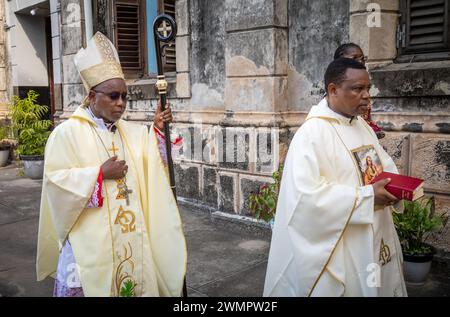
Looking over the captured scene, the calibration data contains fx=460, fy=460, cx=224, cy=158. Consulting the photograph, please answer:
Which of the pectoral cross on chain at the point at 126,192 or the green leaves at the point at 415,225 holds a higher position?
the pectoral cross on chain at the point at 126,192

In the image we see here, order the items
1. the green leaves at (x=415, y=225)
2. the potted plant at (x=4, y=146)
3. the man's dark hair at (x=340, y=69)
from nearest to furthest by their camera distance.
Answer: the man's dark hair at (x=340, y=69), the green leaves at (x=415, y=225), the potted plant at (x=4, y=146)

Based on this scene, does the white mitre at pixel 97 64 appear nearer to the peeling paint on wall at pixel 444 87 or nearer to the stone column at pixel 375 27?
the stone column at pixel 375 27

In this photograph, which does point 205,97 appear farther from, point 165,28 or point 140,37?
point 165,28

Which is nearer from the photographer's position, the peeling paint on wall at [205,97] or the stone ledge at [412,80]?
the stone ledge at [412,80]

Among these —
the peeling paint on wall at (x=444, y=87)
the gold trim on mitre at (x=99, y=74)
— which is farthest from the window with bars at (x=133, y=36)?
the gold trim on mitre at (x=99, y=74)

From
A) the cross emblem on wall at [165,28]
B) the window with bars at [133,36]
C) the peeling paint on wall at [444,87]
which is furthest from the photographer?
the window with bars at [133,36]

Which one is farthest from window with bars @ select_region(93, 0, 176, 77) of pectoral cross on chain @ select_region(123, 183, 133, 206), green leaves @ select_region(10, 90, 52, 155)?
pectoral cross on chain @ select_region(123, 183, 133, 206)

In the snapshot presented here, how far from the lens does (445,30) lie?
4.43m

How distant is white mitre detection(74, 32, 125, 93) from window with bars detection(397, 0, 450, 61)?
3.14 m

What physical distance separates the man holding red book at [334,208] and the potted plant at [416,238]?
4.08ft

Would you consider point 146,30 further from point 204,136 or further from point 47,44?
point 47,44

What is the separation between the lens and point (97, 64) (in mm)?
2867

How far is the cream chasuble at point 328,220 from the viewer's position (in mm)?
2514

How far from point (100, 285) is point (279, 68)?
348 centimetres
